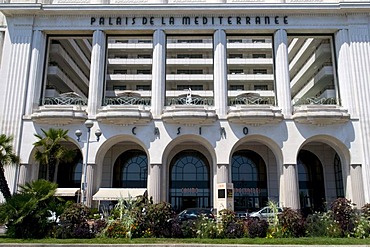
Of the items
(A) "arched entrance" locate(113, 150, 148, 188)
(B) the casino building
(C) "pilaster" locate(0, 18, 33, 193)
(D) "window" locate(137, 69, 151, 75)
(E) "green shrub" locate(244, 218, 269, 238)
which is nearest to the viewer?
(E) "green shrub" locate(244, 218, 269, 238)

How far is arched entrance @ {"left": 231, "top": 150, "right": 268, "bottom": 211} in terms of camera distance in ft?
116

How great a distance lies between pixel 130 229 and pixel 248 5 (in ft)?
77.8

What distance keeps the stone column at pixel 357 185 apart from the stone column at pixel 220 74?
12.0 metres

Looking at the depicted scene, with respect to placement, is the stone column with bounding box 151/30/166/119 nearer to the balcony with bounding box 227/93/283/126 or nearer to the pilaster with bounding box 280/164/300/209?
the balcony with bounding box 227/93/283/126

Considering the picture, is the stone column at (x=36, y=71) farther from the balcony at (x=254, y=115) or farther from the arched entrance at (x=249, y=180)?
the arched entrance at (x=249, y=180)

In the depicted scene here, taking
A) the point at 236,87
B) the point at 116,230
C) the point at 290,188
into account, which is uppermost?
the point at 236,87

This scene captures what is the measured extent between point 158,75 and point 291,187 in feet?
50.4

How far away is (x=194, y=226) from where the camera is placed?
56.0ft

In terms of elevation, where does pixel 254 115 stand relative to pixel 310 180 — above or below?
above

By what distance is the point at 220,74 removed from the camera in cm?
3141

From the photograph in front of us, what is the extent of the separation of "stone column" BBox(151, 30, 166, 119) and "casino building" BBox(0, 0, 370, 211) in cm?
11

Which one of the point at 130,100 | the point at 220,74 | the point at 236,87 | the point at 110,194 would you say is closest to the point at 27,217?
the point at 110,194

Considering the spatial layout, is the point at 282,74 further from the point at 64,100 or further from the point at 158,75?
the point at 64,100

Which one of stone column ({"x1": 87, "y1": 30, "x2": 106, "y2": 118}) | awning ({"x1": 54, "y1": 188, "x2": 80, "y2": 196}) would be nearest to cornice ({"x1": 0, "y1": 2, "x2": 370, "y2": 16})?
stone column ({"x1": 87, "y1": 30, "x2": 106, "y2": 118})
